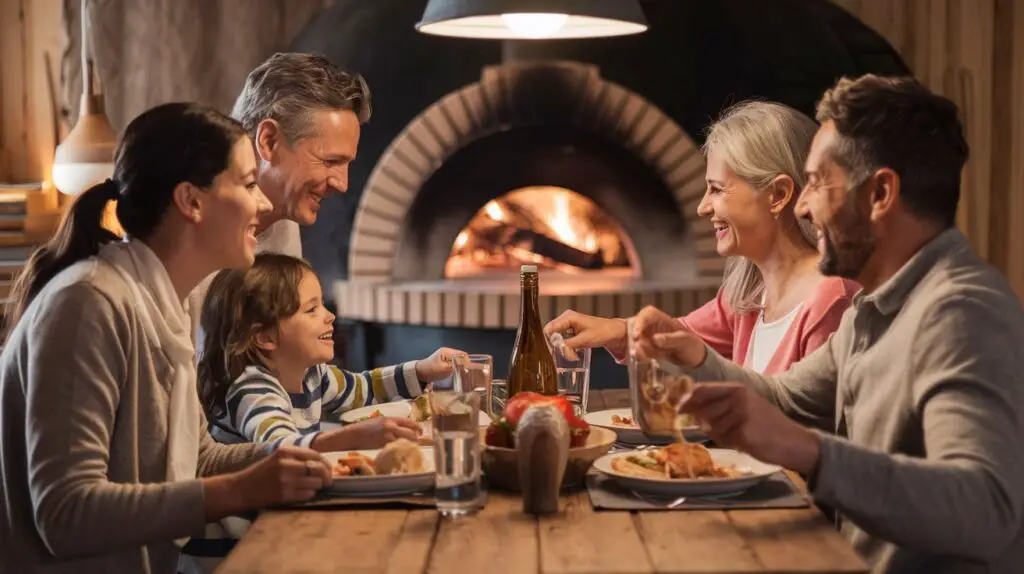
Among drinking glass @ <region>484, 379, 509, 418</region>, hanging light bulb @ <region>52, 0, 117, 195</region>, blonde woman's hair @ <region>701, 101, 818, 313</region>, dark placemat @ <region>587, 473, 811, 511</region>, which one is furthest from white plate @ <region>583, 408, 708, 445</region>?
hanging light bulb @ <region>52, 0, 117, 195</region>

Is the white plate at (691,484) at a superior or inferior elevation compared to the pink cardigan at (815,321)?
inferior

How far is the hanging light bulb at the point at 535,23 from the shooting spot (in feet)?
8.00

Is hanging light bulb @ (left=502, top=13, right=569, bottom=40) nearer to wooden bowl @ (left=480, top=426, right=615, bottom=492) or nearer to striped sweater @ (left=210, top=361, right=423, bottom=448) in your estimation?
striped sweater @ (left=210, top=361, right=423, bottom=448)

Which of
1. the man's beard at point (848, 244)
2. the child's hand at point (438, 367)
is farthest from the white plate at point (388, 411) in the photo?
the man's beard at point (848, 244)

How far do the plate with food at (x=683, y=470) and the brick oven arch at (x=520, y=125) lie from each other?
8.81 feet

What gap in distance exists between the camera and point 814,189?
1.87m

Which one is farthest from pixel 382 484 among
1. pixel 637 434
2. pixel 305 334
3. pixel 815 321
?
pixel 815 321

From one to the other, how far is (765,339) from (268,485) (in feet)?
3.79

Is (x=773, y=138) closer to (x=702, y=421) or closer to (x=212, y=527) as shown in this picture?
(x=702, y=421)

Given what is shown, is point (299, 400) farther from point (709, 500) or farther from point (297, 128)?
point (709, 500)

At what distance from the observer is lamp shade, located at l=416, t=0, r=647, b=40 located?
88.3 inches

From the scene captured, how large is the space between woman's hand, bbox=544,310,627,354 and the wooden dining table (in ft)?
2.21

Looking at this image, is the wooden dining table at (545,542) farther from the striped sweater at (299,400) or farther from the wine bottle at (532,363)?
the wine bottle at (532,363)

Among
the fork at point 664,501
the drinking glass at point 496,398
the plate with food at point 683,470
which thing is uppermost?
the drinking glass at point 496,398
